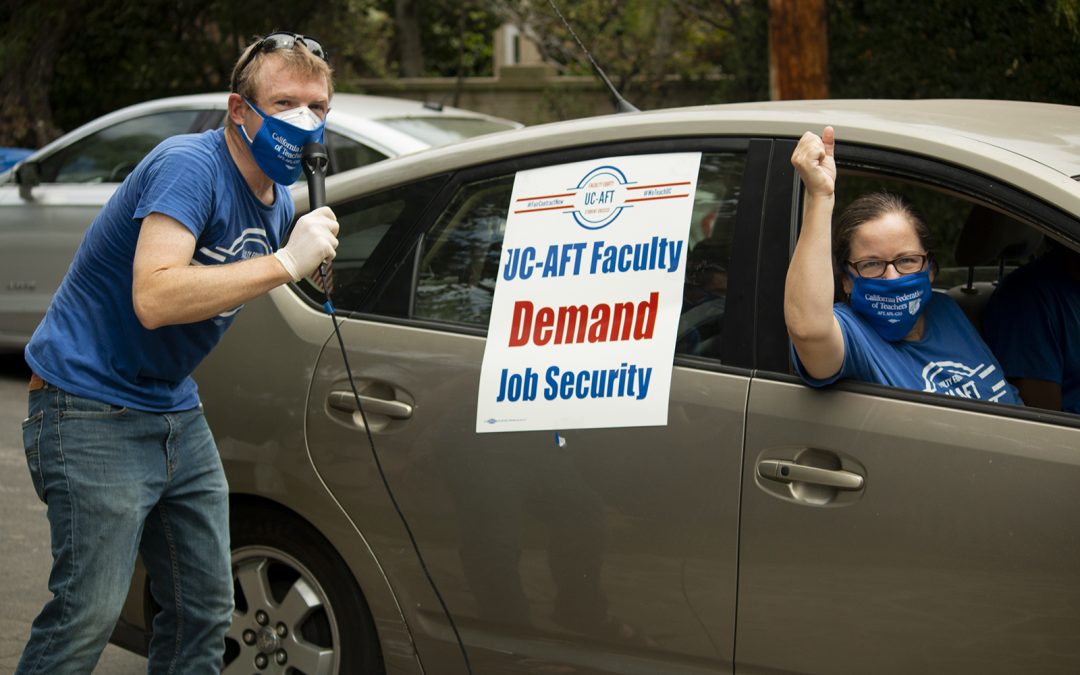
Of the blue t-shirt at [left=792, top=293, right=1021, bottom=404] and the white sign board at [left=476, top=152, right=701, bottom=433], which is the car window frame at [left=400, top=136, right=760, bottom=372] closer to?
the white sign board at [left=476, top=152, right=701, bottom=433]

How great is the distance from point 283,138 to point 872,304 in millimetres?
1313

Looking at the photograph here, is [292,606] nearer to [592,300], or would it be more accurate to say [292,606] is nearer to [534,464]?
[534,464]

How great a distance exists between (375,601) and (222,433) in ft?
1.95

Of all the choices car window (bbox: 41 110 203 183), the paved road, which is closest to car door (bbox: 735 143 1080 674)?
the paved road

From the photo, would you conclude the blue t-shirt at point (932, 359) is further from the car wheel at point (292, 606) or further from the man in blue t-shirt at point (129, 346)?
the car wheel at point (292, 606)

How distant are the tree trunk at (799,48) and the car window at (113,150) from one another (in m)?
4.04

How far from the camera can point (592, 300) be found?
3.06 m

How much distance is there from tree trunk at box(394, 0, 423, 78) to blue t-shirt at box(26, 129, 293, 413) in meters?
18.1

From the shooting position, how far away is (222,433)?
3.50m

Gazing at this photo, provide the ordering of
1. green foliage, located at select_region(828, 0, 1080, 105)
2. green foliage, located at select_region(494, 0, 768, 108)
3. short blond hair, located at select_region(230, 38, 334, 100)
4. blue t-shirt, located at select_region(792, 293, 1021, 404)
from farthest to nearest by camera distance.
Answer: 1. green foliage, located at select_region(494, 0, 768, 108)
2. green foliage, located at select_region(828, 0, 1080, 105)
3. short blond hair, located at select_region(230, 38, 334, 100)
4. blue t-shirt, located at select_region(792, 293, 1021, 404)

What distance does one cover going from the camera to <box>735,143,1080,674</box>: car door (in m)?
2.53

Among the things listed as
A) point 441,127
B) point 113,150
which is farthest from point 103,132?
point 441,127

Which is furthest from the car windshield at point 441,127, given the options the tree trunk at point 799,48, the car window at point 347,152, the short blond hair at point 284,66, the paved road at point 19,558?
the short blond hair at point 284,66

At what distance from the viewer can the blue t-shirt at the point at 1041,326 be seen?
333cm
